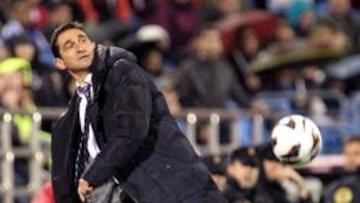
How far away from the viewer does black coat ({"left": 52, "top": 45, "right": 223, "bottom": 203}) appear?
10375mm

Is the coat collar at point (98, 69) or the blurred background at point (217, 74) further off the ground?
the coat collar at point (98, 69)

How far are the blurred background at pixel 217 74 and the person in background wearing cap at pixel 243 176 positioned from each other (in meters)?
0.02

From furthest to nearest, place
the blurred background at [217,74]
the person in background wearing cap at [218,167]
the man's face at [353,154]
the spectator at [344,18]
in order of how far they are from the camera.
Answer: the spectator at [344,18] < the man's face at [353,154] < the blurred background at [217,74] < the person in background wearing cap at [218,167]

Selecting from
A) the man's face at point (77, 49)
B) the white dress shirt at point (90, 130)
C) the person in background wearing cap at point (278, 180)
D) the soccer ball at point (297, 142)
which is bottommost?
the person in background wearing cap at point (278, 180)

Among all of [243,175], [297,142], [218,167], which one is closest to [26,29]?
[218,167]

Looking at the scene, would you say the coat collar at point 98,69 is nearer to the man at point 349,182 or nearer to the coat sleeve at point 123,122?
the coat sleeve at point 123,122

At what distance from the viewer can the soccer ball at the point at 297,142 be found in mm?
11750

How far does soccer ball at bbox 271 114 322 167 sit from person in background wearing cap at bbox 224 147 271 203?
1813 millimetres

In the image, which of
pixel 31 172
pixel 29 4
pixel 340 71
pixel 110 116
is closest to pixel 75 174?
pixel 110 116

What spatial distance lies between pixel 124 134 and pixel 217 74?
6.10 meters

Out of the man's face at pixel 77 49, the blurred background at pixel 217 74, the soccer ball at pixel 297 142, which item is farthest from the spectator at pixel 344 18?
the man's face at pixel 77 49

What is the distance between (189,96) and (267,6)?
441 centimetres

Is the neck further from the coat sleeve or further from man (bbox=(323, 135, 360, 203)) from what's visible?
man (bbox=(323, 135, 360, 203))

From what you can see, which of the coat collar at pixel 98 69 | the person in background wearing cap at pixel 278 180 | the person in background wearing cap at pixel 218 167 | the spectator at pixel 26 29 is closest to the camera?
the coat collar at pixel 98 69
